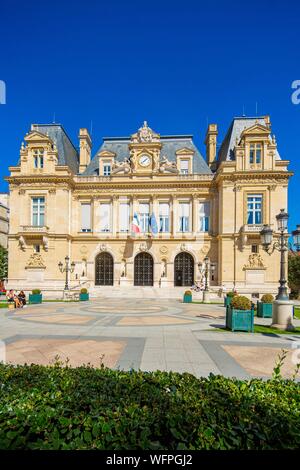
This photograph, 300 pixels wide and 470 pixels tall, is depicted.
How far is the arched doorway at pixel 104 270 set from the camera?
37.9 metres

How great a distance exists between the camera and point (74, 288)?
33906 mm

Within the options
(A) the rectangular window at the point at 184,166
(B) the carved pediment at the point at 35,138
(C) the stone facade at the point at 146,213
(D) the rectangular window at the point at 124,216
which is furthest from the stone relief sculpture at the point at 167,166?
(B) the carved pediment at the point at 35,138

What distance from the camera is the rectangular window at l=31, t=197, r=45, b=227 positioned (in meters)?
36.8

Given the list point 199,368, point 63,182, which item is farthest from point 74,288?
point 199,368

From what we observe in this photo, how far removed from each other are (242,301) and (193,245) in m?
24.5

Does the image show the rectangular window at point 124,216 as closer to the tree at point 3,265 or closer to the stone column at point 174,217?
the stone column at point 174,217

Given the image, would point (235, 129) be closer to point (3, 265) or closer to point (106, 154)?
point (106, 154)

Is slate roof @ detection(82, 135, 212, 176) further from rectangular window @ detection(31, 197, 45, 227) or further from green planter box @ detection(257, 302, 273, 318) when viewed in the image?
green planter box @ detection(257, 302, 273, 318)

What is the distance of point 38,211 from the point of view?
36.9 m

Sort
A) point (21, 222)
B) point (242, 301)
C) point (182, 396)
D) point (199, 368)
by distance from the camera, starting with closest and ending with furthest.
A: point (182, 396), point (199, 368), point (242, 301), point (21, 222)

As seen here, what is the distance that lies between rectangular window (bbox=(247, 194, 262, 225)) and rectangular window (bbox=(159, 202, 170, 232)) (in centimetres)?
1077

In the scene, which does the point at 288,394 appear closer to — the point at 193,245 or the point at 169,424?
the point at 169,424

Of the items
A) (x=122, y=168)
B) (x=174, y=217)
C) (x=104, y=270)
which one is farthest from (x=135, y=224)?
(x=122, y=168)

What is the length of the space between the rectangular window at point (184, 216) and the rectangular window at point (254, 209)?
318 inches
